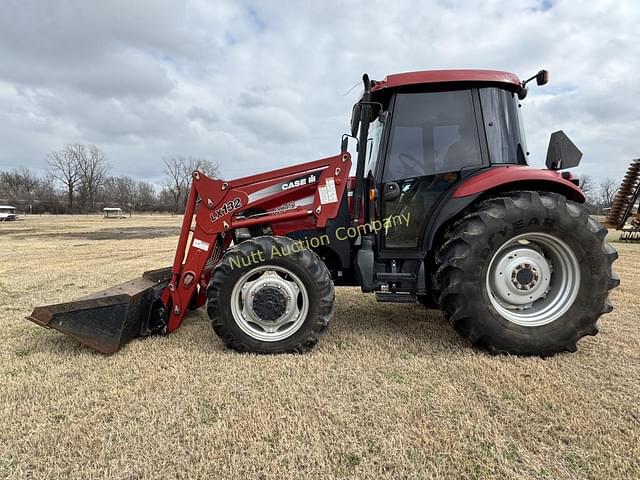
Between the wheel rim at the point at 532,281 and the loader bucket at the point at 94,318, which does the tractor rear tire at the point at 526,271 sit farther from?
the loader bucket at the point at 94,318

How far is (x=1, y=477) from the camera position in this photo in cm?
178

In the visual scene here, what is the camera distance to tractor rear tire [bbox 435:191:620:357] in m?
2.95

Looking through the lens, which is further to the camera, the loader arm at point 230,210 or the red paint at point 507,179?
the loader arm at point 230,210

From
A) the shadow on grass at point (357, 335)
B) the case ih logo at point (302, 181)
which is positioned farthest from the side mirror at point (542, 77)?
the shadow on grass at point (357, 335)

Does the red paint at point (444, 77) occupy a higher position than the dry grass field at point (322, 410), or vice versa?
the red paint at point (444, 77)

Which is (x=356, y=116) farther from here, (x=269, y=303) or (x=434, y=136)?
(x=269, y=303)

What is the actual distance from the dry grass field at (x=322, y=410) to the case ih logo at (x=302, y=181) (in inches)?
57.6

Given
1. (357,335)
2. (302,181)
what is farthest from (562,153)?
(357,335)

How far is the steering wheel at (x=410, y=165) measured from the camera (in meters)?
3.34

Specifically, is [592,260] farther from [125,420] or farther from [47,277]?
[47,277]

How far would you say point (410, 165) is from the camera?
3.36 meters

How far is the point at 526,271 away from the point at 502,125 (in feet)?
4.23

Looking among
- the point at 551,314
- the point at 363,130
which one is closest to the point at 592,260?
the point at 551,314

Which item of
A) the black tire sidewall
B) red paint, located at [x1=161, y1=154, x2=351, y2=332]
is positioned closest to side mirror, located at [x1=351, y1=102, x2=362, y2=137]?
red paint, located at [x1=161, y1=154, x2=351, y2=332]
